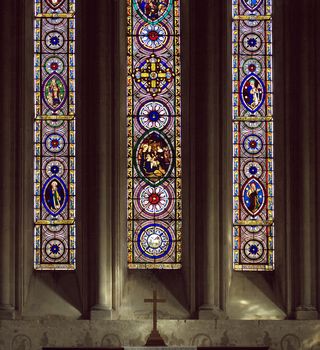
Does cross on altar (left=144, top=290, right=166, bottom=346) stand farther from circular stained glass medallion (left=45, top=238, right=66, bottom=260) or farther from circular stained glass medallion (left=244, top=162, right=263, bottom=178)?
circular stained glass medallion (left=244, top=162, right=263, bottom=178)

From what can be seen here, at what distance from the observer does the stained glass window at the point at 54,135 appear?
65.1 ft

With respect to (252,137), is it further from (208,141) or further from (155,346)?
(155,346)

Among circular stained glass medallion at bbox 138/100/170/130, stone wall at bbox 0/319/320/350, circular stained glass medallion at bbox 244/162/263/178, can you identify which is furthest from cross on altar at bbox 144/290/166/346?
circular stained glass medallion at bbox 138/100/170/130

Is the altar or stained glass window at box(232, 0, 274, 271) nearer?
the altar

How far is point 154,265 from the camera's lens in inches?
783

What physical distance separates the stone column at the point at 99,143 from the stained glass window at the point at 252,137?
2.11 metres

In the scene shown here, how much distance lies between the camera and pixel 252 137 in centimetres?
2011

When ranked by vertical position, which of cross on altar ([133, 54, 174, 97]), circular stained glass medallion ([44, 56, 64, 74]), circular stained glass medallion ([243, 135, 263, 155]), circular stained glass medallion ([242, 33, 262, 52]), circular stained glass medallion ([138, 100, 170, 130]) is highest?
circular stained glass medallion ([242, 33, 262, 52])

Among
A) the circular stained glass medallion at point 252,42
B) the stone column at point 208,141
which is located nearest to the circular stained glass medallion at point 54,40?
the stone column at point 208,141
